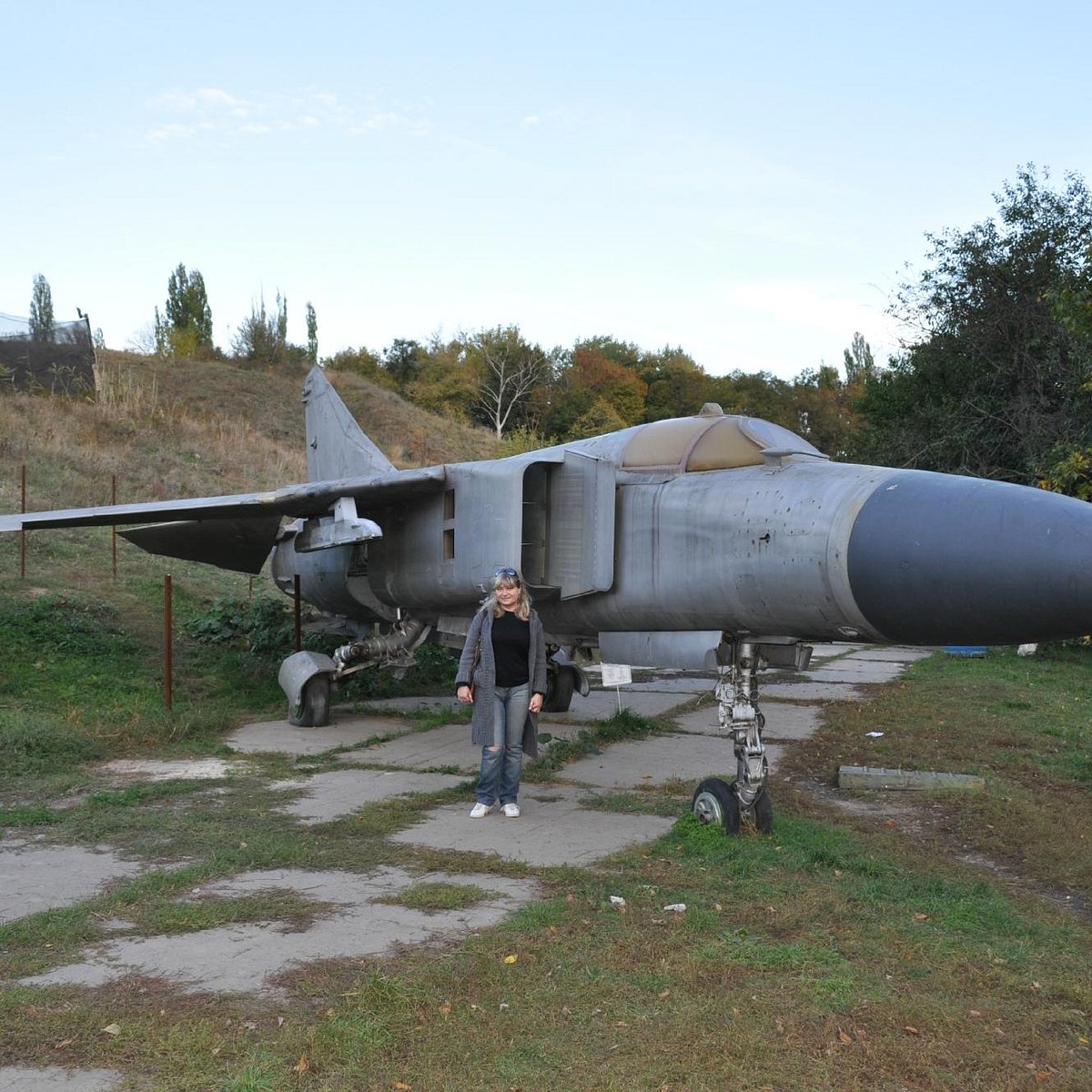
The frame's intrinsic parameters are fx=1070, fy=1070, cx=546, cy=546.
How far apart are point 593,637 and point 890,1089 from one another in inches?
207

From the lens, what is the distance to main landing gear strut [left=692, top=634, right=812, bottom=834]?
638 cm

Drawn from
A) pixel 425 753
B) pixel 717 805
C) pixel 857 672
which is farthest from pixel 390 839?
pixel 857 672

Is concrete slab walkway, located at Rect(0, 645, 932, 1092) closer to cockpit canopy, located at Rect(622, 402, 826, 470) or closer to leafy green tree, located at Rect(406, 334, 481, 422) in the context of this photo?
cockpit canopy, located at Rect(622, 402, 826, 470)

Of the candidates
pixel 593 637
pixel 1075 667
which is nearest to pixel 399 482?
pixel 593 637

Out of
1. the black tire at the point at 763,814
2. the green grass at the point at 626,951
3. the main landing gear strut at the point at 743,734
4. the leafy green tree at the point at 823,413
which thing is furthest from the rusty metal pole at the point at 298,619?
the leafy green tree at the point at 823,413

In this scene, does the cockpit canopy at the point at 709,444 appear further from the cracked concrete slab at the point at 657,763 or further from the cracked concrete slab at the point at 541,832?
the cracked concrete slab at the point at 657,763

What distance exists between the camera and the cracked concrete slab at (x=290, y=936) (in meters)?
4.21

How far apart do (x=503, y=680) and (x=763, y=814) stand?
1839 millimetres

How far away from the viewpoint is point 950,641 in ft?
18.6

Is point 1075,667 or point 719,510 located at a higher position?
point 719,510

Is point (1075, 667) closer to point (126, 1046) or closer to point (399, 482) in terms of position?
point (399, 482)

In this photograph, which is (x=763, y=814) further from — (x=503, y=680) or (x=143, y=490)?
(x=143, y=490)

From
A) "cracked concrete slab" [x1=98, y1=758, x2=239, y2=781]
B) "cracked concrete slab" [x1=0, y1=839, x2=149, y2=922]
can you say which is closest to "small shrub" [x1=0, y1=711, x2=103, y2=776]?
"cracked concrete slab" [x1=98, y1=758, x2=239, y2=781]

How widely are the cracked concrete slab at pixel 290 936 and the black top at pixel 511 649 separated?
5.26 ft
